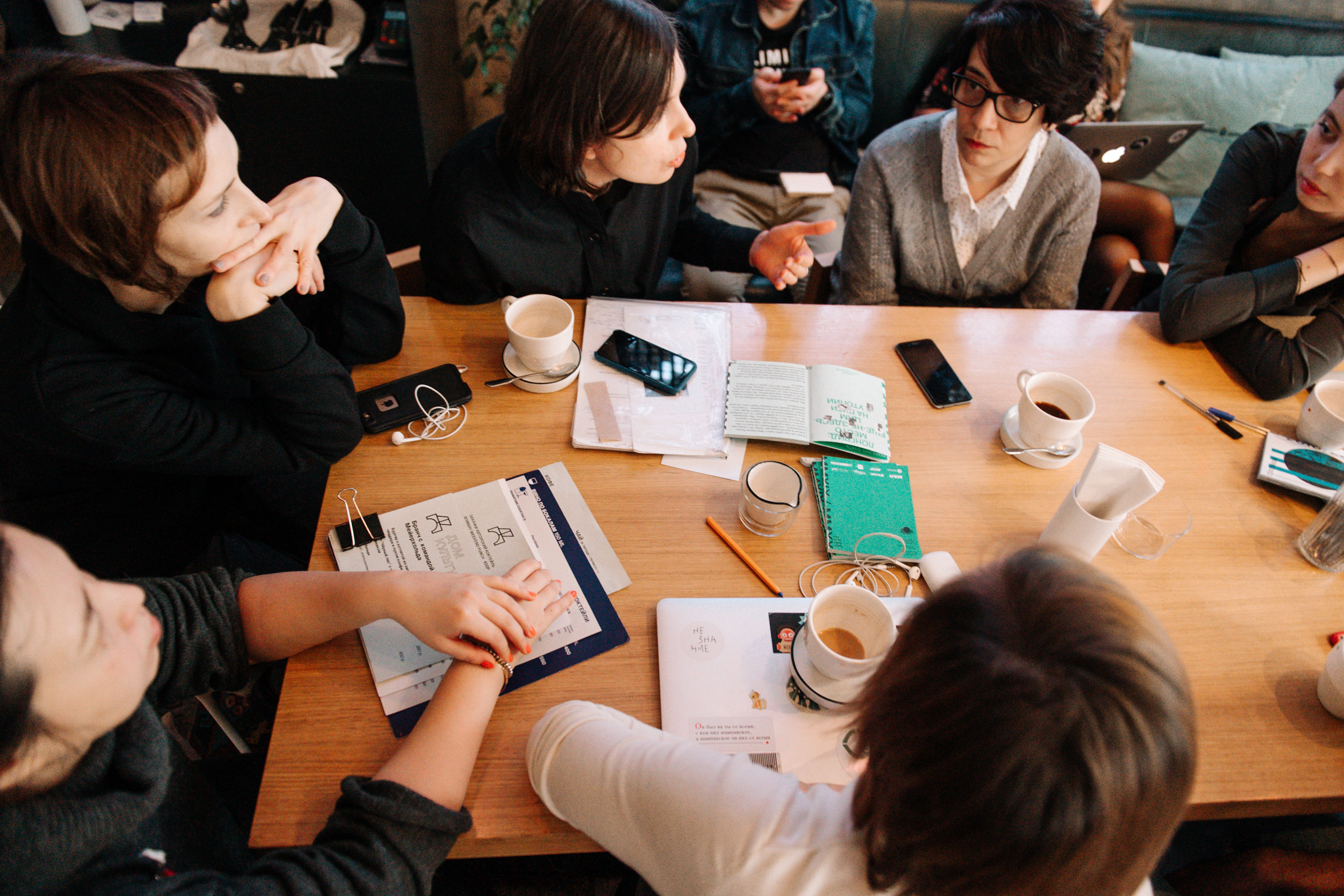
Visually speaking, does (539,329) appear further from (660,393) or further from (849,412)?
(849,412)

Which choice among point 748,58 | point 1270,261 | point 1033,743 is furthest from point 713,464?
point 748,58

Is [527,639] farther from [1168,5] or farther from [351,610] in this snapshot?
[1168,5]

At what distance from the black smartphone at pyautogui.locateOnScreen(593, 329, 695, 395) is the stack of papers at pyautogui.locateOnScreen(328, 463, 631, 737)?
235mm

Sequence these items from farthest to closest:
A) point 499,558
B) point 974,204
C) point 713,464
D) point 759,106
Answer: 1. point 759,106
2. point 974,204
3. point 713,464
4. point 499,558

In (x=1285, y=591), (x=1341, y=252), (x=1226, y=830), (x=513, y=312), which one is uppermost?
(x=1341, y=252)

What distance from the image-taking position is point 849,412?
115 centimetres

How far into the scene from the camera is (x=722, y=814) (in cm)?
64

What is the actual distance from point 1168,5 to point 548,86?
292 centimetres

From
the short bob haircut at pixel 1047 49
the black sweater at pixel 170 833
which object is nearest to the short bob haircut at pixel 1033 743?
the black sweater at pixel 170 833

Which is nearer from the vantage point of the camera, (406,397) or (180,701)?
(180,701)

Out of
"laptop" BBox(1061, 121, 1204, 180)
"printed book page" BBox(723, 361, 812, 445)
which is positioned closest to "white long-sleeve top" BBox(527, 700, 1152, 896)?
"printed book page" BBox(723, 361, 812, 445)

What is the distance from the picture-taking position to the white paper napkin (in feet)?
3.01

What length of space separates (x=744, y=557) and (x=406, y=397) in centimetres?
61

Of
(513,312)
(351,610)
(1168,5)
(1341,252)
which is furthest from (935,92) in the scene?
(351,610)
